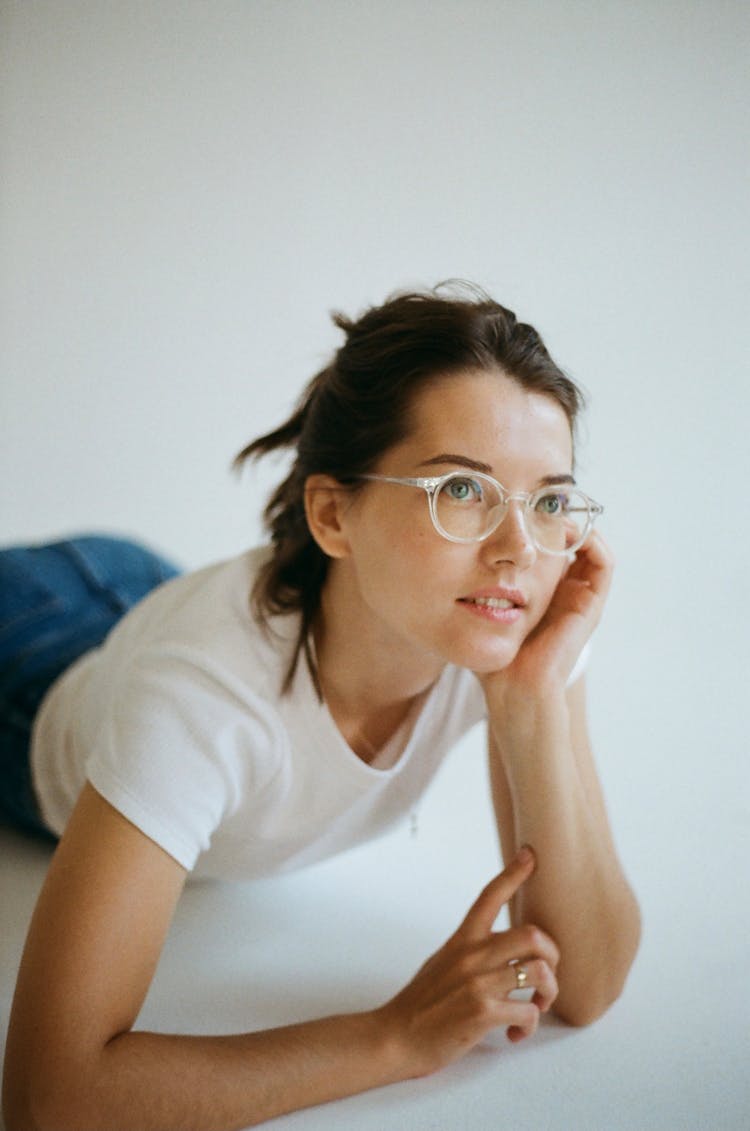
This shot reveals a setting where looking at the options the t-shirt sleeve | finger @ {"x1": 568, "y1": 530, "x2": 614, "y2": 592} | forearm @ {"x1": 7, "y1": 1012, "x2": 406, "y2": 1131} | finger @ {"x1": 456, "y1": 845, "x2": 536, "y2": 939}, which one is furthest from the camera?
finger @ {"x1": 568, "y1": 530, "x2": 614, "y2": 592}

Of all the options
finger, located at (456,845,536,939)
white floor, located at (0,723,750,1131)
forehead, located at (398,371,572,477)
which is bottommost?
white floor, located at (0,723,750,1131)

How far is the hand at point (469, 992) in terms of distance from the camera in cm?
132

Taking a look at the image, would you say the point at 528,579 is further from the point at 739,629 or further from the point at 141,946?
the point at 739,629

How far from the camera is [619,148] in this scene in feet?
10.7

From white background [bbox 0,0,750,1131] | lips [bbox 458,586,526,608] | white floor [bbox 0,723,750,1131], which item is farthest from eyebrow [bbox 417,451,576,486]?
white background [bbox 0,0,750,1131]

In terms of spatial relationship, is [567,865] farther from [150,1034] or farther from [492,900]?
[150,1034]

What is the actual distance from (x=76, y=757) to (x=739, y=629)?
5.85 ft

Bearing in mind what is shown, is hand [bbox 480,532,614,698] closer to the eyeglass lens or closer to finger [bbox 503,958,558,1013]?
the eyeglass lens

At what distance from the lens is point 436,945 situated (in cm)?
178

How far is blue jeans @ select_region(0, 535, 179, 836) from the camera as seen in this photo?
201 cm

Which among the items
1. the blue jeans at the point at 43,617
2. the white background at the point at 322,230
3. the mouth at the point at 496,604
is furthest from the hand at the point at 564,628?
the white background at the point at 322,230

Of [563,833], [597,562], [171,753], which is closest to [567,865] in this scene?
[563,833]

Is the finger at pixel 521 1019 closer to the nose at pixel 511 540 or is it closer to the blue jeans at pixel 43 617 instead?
the nose at pixel 511 540

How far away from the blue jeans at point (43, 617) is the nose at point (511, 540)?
39.0 inches
